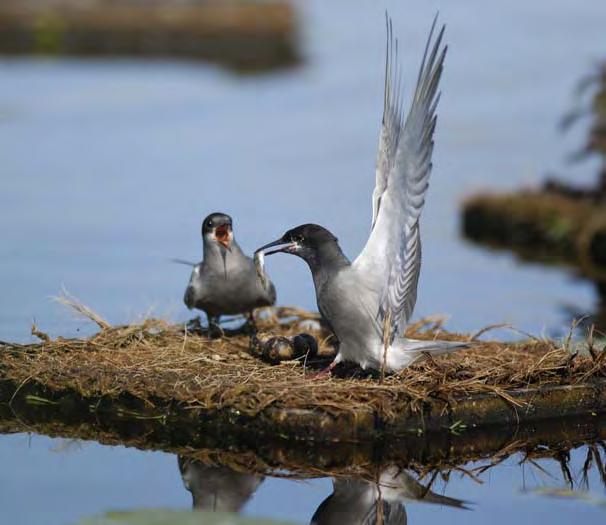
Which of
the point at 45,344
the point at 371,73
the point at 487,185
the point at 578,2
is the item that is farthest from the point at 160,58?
the point at 45,344

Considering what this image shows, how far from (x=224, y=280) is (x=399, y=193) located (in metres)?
1.77

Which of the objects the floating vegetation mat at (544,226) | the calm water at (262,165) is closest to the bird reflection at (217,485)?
the calm water at (262,165)

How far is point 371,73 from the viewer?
2475 centimetres

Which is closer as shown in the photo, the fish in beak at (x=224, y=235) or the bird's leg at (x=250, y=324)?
the fish in beak at (x=224, y=235)

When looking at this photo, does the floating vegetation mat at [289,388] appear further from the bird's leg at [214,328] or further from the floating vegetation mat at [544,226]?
the floating vegetation mat at [544,226]

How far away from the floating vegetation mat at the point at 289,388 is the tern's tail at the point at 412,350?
2.1 inches

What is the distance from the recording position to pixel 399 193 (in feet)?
24.0

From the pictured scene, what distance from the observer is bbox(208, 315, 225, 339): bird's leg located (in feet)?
29.3

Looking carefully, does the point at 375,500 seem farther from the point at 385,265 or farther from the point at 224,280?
the point at 224,280

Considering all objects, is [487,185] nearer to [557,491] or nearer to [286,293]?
[286,293]

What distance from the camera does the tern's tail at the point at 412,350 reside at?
24.9ft

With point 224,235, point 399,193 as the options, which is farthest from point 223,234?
point 399,193

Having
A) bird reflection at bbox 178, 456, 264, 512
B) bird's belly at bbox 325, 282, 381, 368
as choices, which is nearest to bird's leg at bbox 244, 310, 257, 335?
bird's belly at bbox 325, 282, 381, 368

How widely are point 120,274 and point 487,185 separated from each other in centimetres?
550
